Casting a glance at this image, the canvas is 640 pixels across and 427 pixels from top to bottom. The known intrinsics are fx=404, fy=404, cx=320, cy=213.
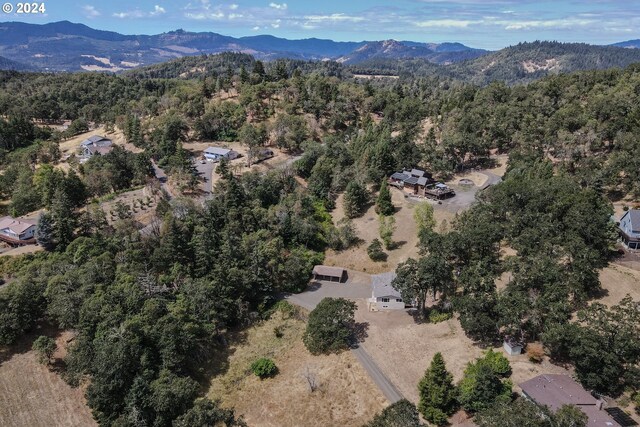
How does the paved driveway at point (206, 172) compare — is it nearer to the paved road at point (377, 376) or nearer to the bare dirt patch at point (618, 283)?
the paved road at point (377, 376)

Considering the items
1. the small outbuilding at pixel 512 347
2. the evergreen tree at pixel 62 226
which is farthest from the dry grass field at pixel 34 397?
the small outbuilding at pixel 512 347

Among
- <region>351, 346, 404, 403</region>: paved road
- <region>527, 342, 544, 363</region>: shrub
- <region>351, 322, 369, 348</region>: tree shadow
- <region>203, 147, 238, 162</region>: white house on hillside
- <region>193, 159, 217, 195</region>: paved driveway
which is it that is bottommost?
<region>351, 322, 369, 348</region>: tree shadow

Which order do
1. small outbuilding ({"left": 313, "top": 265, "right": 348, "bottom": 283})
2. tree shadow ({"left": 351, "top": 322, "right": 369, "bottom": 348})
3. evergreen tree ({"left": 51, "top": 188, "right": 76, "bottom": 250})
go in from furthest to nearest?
1. small outbuilding ({"left": 313, "top": 265, "right": 348, "bottom": 283})
2. evergreen tree ({"left": 51, "top": 188, "right": 76, "bottom": 250})
3. tree shadow ({"left": 351, "top": 322, "right": 369, "bottom": 348})

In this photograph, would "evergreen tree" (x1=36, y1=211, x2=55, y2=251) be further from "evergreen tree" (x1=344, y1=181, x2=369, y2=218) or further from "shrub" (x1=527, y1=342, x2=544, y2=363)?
"shrub" (x1=527, y1=342, x2=544, y2=363)

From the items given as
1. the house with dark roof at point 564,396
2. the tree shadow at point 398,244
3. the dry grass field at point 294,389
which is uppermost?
the house with dark roof at point 564,396

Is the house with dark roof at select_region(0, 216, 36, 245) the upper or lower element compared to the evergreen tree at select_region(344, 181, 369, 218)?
lower

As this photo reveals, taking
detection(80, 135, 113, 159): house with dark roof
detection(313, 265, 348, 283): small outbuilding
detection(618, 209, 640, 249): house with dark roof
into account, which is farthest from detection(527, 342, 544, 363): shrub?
detection(80, 135, 113, 159): house with dark roof
